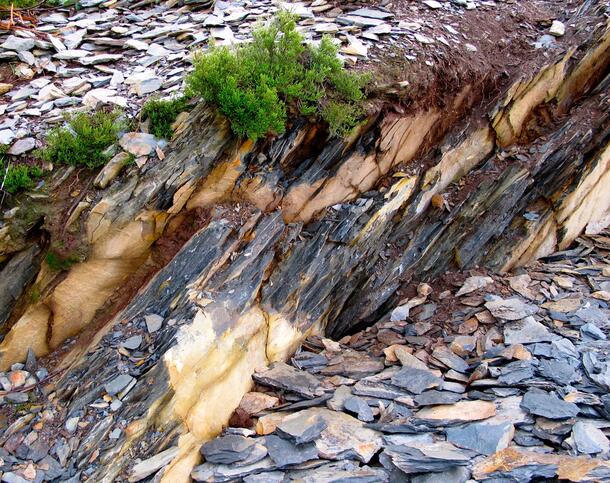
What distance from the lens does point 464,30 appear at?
1078cm

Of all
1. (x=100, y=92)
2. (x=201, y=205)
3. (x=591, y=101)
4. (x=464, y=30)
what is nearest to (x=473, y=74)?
(x=464, y=30)

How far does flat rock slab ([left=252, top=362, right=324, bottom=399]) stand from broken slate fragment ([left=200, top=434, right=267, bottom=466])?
999 millimetres

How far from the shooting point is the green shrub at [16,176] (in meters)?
7.29

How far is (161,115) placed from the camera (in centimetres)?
815

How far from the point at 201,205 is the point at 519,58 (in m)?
7.20

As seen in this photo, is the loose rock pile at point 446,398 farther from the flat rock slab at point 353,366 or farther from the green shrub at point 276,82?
the green shrub at point 276,82

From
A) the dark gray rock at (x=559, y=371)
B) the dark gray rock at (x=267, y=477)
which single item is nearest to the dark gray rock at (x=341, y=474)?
the dark gray rock at (x=267, y=477)

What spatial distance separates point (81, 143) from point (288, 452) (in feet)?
16.8

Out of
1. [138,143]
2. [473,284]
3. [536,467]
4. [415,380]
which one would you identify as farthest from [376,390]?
[138,143]

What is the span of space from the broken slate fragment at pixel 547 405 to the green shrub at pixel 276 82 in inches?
191

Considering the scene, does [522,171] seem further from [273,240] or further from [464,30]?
[273,240]

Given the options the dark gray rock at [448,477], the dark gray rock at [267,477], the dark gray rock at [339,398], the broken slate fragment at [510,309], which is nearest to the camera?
A: the dark gray rock at [448,477]

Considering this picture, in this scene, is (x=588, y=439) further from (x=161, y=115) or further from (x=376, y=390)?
(x=161, y=115)

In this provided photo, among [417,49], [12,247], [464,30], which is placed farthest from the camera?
[464,30]
